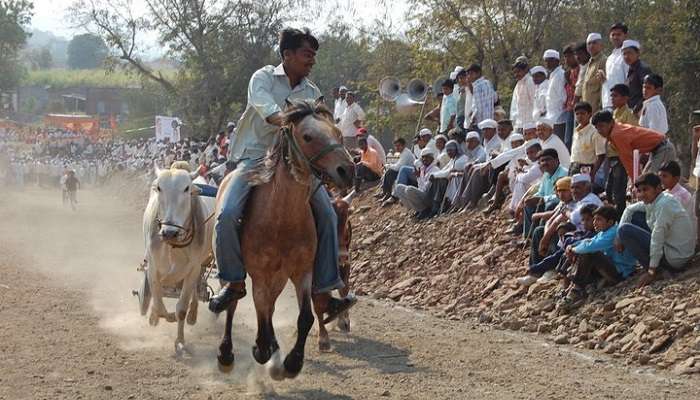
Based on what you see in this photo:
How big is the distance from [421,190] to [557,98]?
3419 mm

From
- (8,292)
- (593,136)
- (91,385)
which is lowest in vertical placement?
(8,292)

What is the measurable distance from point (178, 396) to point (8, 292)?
7266 millimetres

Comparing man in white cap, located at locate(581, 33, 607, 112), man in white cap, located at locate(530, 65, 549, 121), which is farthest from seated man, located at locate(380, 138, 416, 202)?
man in white cap, located at locate(581, 33, 607, 112)

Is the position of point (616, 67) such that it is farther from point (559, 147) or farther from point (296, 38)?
point (296, 38)

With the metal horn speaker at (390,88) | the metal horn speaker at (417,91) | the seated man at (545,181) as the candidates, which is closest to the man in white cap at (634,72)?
the seated man at (545,181)

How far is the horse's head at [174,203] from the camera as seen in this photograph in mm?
9945

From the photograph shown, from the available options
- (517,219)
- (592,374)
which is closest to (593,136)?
(517,219)

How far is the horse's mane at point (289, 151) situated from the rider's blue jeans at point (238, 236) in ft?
0.69

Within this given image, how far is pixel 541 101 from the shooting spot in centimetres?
1528

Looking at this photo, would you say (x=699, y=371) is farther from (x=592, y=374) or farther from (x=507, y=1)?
(x=507, y=1)

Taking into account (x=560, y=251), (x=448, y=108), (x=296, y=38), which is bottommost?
(x=560, y=251)

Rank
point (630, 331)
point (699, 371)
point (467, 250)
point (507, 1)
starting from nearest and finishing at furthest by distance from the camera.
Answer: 1. point (699, 371)
2. point (630, 331)
3. point (467, 250)
4. point (507, 1)

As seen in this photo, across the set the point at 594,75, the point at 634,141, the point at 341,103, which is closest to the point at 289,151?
the point at 634,141

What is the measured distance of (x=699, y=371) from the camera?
8773 millimetres
